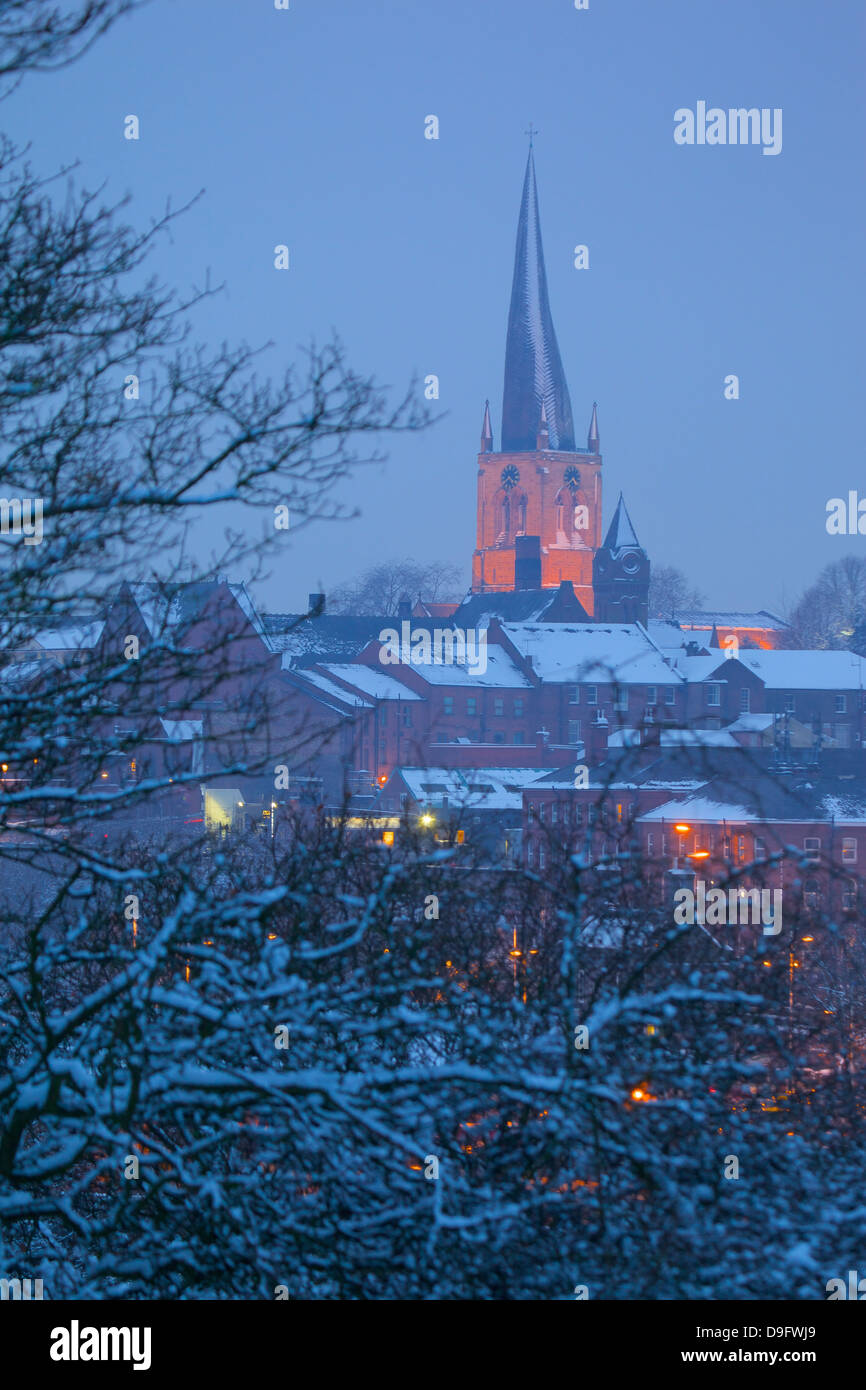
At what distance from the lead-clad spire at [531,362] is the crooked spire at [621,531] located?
23.9 meters

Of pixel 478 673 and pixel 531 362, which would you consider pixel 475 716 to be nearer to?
pixel 478 673

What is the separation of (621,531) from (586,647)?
1261 inches

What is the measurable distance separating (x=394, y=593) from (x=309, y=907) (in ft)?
317

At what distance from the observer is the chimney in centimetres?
10444

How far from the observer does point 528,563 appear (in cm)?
10569

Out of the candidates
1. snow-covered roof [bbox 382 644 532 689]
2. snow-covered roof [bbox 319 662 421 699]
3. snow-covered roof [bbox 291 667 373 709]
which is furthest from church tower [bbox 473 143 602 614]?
snow-covered roof [bbox 291 667 373 709]

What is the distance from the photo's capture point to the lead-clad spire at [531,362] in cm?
12288

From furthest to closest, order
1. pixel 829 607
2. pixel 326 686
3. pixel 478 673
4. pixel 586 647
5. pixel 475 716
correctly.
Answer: pixel 829 607 < pixel 586 647 < pixel 478 673 < pixel 475 716 < pixel 326 686

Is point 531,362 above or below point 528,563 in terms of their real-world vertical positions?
above

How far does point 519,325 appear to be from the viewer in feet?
408

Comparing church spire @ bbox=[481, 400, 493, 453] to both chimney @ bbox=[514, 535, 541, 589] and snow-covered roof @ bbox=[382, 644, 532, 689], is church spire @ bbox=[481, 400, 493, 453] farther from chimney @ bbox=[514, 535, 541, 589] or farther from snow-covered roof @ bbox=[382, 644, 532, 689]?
snow-covered roof @ bbox=[382, 644, 532, 689]

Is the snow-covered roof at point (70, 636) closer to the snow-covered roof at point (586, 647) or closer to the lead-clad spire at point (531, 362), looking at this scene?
the snow-covered roof at point (586, 647)

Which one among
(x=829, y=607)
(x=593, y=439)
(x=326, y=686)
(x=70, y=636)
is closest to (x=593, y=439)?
(x=593, y=439)
